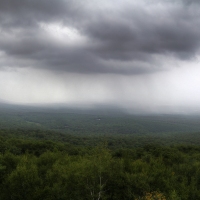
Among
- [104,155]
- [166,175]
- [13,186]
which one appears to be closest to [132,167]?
[166,175]

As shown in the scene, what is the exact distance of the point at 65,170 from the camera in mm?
33250

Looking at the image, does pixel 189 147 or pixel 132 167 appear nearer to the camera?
pixel 132 167

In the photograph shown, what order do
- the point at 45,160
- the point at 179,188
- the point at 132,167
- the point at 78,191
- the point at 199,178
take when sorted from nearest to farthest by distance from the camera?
the point at 78,191, the point at 179,188, the point at 132,167, the point at 199,178, the point at 45,160

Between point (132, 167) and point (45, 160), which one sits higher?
point (132, 167)

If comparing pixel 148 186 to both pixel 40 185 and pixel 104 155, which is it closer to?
pixel 104 155

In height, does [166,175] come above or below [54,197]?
above

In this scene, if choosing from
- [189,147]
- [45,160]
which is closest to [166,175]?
[45,160]

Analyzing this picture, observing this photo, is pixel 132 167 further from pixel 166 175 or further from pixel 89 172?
pixel 89 172

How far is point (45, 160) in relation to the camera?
157ft

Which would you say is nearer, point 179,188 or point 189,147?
point 179,188

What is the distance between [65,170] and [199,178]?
2766 cm

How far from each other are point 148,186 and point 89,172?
30.0 feet

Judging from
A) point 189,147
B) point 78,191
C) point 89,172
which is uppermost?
point 89,172

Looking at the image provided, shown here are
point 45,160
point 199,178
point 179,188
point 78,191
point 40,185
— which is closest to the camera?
point 78,191
